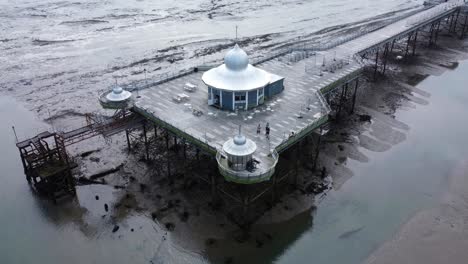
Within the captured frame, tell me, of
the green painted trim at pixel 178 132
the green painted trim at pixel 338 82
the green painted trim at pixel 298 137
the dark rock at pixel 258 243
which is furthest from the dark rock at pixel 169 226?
the green painted trim at pixel 338 82

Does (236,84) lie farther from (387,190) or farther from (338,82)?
(387,190)

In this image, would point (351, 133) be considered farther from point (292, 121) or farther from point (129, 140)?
point (129, 140)

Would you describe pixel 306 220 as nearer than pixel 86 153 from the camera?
Yes

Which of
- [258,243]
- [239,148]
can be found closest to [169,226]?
[258,243]

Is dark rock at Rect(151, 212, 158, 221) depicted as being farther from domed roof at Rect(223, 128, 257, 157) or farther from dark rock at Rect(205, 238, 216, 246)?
domed roof at Rect(223, 128, 257, 157)

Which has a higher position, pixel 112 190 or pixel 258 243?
pixel 112 190

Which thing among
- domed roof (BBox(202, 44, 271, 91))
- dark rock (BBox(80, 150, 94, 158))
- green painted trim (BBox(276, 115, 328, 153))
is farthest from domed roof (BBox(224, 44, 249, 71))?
dark rock (BBox(80, 150, 94, 158))

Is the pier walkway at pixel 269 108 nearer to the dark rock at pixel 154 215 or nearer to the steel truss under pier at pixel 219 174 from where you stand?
the steel truss under pier at pixel 219 174
